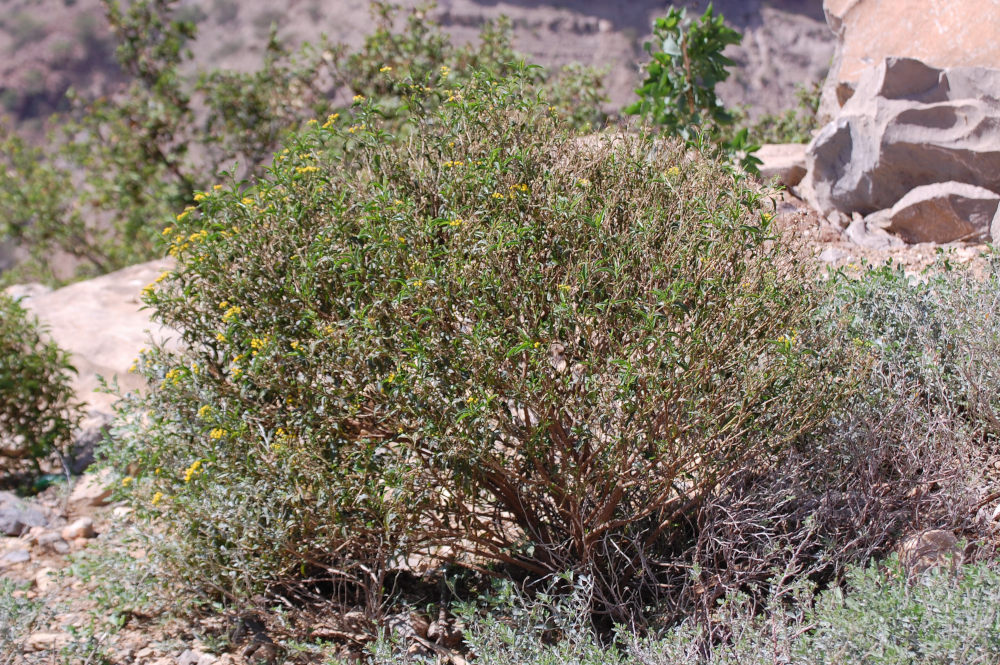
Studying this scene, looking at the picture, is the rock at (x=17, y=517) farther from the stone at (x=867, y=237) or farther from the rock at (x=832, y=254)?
the stone at (x=867, y=237)

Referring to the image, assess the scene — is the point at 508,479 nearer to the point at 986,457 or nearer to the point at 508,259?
the point at 508,259

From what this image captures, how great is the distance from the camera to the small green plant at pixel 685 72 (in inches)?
222

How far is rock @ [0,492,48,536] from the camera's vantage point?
463cm

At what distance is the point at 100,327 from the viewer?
6.57 meters

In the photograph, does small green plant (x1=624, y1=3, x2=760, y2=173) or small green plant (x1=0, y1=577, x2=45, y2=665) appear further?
small green plant (x1=624, y1=3, x2=760, y2=173)

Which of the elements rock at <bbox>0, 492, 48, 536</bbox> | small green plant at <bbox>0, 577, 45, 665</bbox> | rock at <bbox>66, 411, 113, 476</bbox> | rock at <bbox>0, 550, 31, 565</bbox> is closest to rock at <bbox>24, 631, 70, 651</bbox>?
small green plant at <bbox>0, 577, 45, 665</bbox>

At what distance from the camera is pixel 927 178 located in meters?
5.48

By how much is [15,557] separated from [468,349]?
301 cm

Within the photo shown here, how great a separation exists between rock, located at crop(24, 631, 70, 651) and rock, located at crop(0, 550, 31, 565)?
0.90m

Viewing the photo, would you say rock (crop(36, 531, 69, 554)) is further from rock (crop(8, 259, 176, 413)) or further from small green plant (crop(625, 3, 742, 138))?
small green plant (crop(625, 3, 742, 138))

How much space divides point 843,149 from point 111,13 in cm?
769

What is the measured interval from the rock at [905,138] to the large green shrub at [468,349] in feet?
8.51

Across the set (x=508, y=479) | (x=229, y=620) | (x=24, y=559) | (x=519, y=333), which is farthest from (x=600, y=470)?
(x=24, y=559)

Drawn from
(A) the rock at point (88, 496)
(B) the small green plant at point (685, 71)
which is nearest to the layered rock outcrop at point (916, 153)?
(B) the small green plant at point (685, 71)
